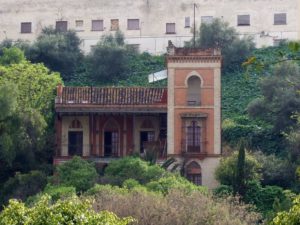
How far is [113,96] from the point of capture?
55969mm

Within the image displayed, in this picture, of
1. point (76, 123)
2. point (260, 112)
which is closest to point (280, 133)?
point (260, 112)

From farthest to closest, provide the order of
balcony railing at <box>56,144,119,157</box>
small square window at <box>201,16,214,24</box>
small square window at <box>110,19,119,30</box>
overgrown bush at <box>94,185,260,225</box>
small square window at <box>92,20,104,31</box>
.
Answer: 1. small square window at <box>92,20,104,31</box>
2. small square window at <box>110,19,119,30</box>
3. small square window at <box>201,16,214,24</box>
4. balcony railing at <box>56,144,119,157</box>
5. overgrown bush at <box>94,185,260,225</box>

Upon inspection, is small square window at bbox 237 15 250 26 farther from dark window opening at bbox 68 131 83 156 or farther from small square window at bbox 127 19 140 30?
dark window opening at bbox 68 131 83 156

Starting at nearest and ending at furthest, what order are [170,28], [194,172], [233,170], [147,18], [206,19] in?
1. [233,170]
2. [194,172]
3. [206,19]
4. [170,28]
5. [147,18]

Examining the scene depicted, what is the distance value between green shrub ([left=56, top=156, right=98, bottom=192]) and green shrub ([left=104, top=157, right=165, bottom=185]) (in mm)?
632

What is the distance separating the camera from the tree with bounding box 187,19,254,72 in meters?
68.2

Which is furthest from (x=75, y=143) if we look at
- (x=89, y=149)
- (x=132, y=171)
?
(x=132, y=171)

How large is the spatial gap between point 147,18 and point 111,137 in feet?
65.4

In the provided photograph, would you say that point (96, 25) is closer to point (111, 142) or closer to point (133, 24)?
point (133, 24)

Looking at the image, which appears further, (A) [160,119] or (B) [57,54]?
(B) [57,54]

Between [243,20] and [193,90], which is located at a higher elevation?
[243,20]

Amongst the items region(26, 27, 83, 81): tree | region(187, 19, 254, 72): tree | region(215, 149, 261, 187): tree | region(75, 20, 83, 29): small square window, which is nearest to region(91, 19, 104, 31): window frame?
region(75, 20, 83, 29): small square window

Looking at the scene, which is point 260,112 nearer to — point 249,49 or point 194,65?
point 194,65

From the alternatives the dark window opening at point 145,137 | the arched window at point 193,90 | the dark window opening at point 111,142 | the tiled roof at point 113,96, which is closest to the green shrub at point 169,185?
the arched window at point 193,90
